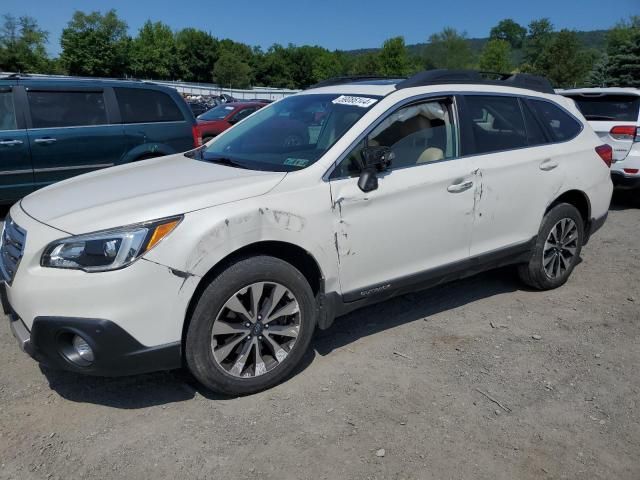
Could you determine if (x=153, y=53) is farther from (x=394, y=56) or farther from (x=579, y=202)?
(x=579, y=202)

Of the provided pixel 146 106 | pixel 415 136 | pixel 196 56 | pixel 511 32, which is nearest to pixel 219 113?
pixel 146 106

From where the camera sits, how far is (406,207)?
355 cm

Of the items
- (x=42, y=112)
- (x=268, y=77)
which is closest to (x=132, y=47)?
(x=268, y=77)

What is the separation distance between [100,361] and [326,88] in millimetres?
2596

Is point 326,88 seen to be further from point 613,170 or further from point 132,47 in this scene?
point 132,47

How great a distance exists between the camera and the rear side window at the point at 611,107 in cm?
786

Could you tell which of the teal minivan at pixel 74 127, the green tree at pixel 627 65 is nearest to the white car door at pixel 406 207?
the teal minivan at pixel 74 127

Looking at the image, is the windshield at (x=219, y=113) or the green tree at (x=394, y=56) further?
the green tree at (x=394, y=56)

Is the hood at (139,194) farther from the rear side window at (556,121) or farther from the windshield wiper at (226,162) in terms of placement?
the rear side window at (556,121)

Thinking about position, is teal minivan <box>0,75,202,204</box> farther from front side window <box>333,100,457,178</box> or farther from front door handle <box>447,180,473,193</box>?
front door handle <box>447,180,473,193</box>

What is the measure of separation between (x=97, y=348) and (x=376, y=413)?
1.48 metres

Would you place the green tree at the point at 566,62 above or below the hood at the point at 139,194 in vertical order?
above

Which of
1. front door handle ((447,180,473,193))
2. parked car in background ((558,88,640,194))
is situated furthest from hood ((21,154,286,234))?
parked car in background ((558,88,640,194))

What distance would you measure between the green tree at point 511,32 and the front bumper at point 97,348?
7057 inches
